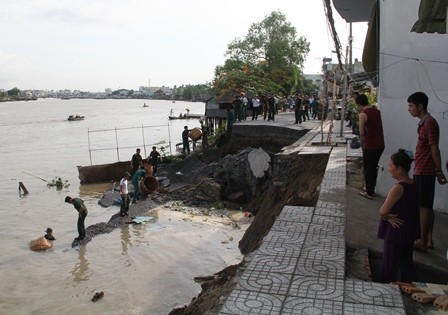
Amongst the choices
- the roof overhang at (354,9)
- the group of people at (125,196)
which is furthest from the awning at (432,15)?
the group of people at (125,196)

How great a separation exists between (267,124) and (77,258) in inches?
448

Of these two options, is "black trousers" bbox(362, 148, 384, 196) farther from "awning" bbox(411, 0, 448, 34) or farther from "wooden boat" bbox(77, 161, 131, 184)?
"wooden boat" bbox(77, 161, 131, 184)

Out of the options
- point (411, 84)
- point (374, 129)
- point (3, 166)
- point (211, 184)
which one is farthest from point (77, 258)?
point (3, 166)

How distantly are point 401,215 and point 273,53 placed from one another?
42899mm

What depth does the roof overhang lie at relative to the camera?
41.4 feet

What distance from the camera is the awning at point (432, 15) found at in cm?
371

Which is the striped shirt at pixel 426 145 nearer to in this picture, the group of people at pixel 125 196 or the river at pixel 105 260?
the river at pixel 105 260

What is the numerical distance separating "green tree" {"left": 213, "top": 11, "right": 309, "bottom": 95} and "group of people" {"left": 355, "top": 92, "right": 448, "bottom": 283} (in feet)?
110

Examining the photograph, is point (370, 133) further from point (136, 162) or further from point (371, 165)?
point (136, 162)

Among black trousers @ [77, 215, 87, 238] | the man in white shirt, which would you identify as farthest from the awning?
the man in white shirt

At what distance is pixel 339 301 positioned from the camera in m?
3.12

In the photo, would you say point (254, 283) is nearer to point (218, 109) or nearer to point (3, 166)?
point (218, 109)

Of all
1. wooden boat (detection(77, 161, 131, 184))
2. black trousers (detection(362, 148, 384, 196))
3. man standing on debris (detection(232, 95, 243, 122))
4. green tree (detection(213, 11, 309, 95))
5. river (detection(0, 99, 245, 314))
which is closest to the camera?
black trousers (detection(362, 148, 384, 196))

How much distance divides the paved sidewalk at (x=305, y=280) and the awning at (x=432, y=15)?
225 cm
